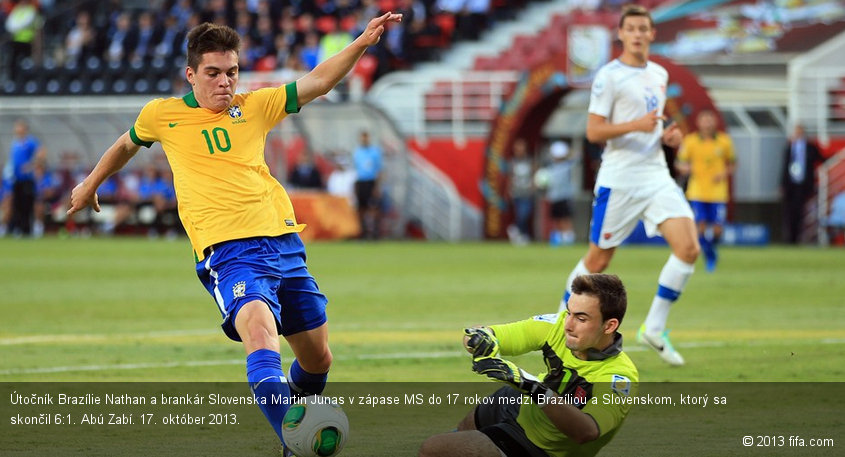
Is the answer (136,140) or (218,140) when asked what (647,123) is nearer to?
(218,140)

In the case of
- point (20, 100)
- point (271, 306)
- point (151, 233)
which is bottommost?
point (151, 233)

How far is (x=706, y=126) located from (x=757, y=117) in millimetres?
5640

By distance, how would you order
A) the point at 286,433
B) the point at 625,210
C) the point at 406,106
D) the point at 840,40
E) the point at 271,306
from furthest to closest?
the point at 406,106 → the point at 840,40 → the point at 625,210 → the point at 271,306 → the point at 286,433

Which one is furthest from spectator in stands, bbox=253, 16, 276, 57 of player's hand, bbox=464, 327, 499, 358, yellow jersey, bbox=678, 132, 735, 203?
player's hand, bbox=464, 327, 499, 358

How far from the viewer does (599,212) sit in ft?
34.1

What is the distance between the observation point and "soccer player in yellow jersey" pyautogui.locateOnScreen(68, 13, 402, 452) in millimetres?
6273

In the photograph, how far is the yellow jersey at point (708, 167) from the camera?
21.7m

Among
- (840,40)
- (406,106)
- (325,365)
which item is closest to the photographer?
(325,365)

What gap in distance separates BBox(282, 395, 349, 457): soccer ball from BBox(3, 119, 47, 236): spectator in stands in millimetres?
24425

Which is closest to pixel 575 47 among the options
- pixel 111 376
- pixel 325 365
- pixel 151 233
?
pixel 151 233

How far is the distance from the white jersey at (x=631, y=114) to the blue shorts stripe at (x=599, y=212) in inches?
2.5

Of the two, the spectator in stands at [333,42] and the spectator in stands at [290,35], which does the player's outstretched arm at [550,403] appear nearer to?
the spectator in stands at [333,42]

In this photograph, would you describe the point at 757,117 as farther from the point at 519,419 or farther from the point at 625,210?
the point at 519,419

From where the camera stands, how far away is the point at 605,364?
18.2 feet
